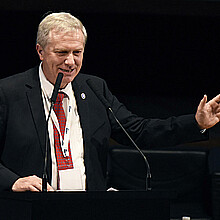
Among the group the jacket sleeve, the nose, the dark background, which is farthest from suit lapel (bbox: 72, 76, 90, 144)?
the dark background

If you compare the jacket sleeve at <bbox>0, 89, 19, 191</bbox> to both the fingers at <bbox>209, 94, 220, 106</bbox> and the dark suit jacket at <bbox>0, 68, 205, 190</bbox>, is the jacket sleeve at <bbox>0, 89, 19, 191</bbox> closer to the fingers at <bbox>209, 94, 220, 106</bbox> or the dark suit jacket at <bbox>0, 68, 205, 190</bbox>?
the dark suit jacket at <bbox>0, 68, 205, 190</bbox>

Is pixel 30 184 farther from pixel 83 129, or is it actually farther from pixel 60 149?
pixel 83 129

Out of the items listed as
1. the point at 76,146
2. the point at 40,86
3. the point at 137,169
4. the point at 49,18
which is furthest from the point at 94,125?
the point at 137,169

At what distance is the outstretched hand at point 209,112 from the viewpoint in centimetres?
187

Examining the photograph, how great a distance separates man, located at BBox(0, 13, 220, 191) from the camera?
1887 mm

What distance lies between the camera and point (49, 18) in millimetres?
2008

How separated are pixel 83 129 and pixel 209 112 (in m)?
0.48

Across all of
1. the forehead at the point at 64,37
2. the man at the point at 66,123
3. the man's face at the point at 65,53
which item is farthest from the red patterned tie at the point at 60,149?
the forehead at the point at 64,37

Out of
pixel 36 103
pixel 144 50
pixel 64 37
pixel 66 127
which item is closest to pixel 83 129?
pixel 66 127

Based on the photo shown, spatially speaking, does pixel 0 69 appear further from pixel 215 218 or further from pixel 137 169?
pixel 215 218

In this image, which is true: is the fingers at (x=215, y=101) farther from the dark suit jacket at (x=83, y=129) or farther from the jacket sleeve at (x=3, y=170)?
the jacket sleeve at (x=3, y=170)

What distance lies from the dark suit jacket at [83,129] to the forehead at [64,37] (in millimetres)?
172

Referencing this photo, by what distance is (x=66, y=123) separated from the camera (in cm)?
200

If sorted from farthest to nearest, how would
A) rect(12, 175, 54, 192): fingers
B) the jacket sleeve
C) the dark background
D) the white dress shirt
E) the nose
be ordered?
1. the dark background
2. the nose
3. the white dress shirt
4. the jacket sleeve
5. rect(12, 175, 54, 192): fingers
